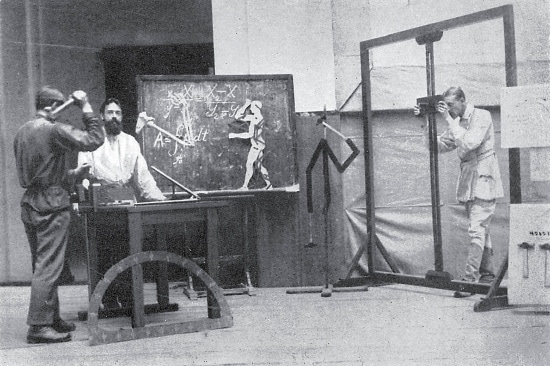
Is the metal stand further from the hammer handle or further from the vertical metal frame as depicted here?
the hammer handle

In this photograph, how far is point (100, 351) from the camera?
4.38m

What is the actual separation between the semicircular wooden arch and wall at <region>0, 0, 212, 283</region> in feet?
9.76

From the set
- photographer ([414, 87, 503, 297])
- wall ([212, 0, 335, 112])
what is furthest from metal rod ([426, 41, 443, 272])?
wall ([212, 0, 335, 112])

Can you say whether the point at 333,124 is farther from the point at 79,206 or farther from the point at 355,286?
the point at 79,206

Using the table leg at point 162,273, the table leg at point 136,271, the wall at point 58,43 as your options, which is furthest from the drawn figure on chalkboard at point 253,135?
the table leg at point 136,271

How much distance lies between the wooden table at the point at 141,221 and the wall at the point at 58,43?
2.25m

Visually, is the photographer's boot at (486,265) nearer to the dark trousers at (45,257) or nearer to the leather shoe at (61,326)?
the leather shoe at (61,326)

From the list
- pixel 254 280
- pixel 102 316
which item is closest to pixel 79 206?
pixel 102 316

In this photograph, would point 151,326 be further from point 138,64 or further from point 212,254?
point 138,64

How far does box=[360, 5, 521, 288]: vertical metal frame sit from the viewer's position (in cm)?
533

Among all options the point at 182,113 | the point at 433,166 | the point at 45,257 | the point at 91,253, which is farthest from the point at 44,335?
the point at 433,166

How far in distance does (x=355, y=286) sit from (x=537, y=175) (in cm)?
194

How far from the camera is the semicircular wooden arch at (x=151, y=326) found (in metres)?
4.58

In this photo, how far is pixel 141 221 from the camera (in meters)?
4.83
